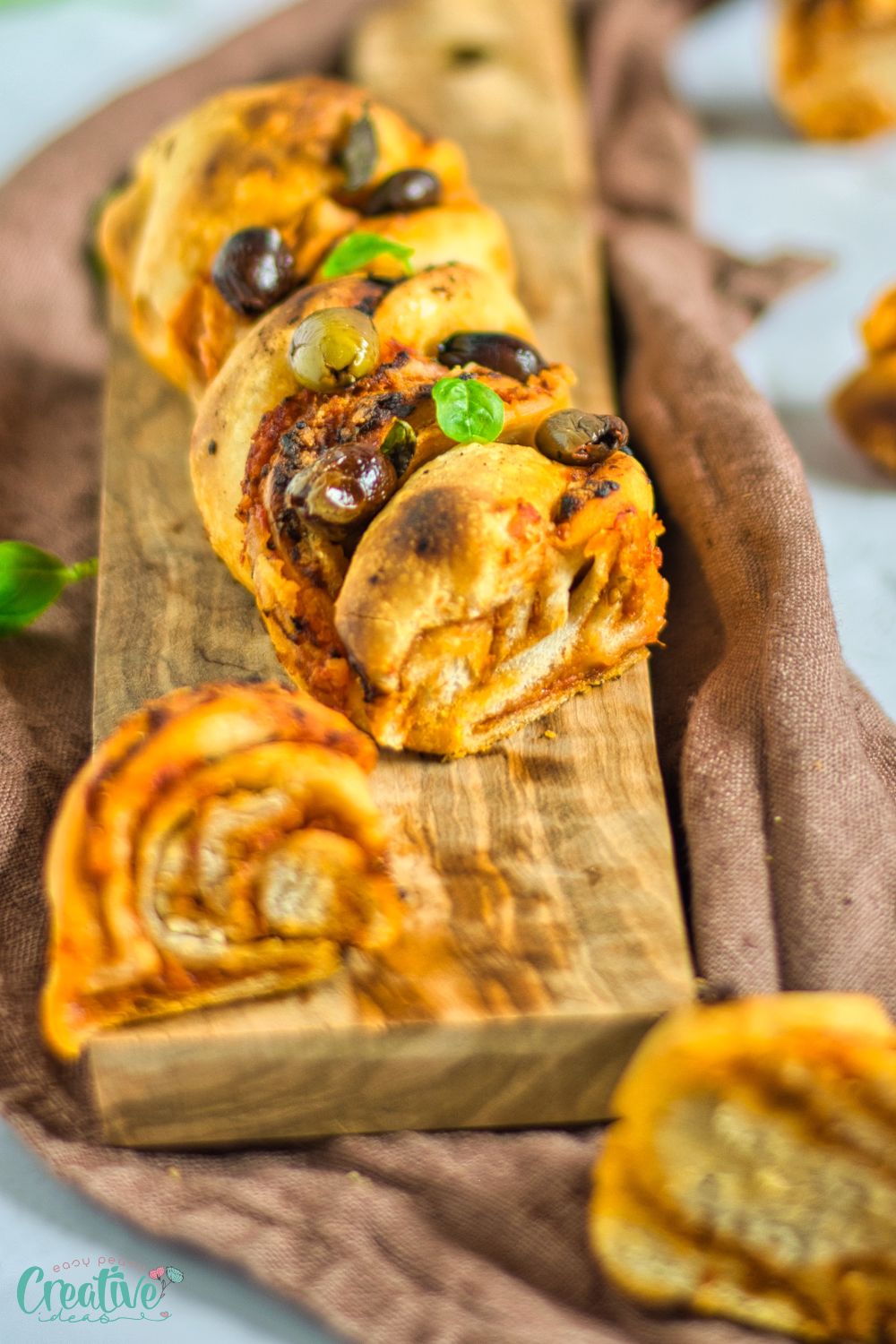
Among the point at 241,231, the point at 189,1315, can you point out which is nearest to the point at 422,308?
the point at 241,231

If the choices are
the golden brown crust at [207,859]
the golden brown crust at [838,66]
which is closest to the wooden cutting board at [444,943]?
the golden brown crust at [207,859]

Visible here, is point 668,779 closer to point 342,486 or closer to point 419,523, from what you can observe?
point 419,523

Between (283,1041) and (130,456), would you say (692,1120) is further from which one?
(130,456)

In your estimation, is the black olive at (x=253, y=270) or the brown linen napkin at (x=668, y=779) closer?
the brown linen napkin at (x=668, y=779)

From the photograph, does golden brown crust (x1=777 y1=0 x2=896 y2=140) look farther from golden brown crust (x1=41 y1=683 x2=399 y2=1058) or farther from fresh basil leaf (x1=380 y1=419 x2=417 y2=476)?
golden brown crust (x1=41 y1=683 x2=399 y2=1058)

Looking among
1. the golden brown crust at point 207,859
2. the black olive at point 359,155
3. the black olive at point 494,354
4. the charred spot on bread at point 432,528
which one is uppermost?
the black olive at point 359,155

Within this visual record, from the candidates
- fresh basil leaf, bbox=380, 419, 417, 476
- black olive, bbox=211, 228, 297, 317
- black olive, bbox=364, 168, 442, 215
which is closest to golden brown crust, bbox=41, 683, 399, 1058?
fresh basil leaf, bbox=380, 419, 417, 476

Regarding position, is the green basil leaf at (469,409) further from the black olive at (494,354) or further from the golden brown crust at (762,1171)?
the golden brown crust at (762,1171)
